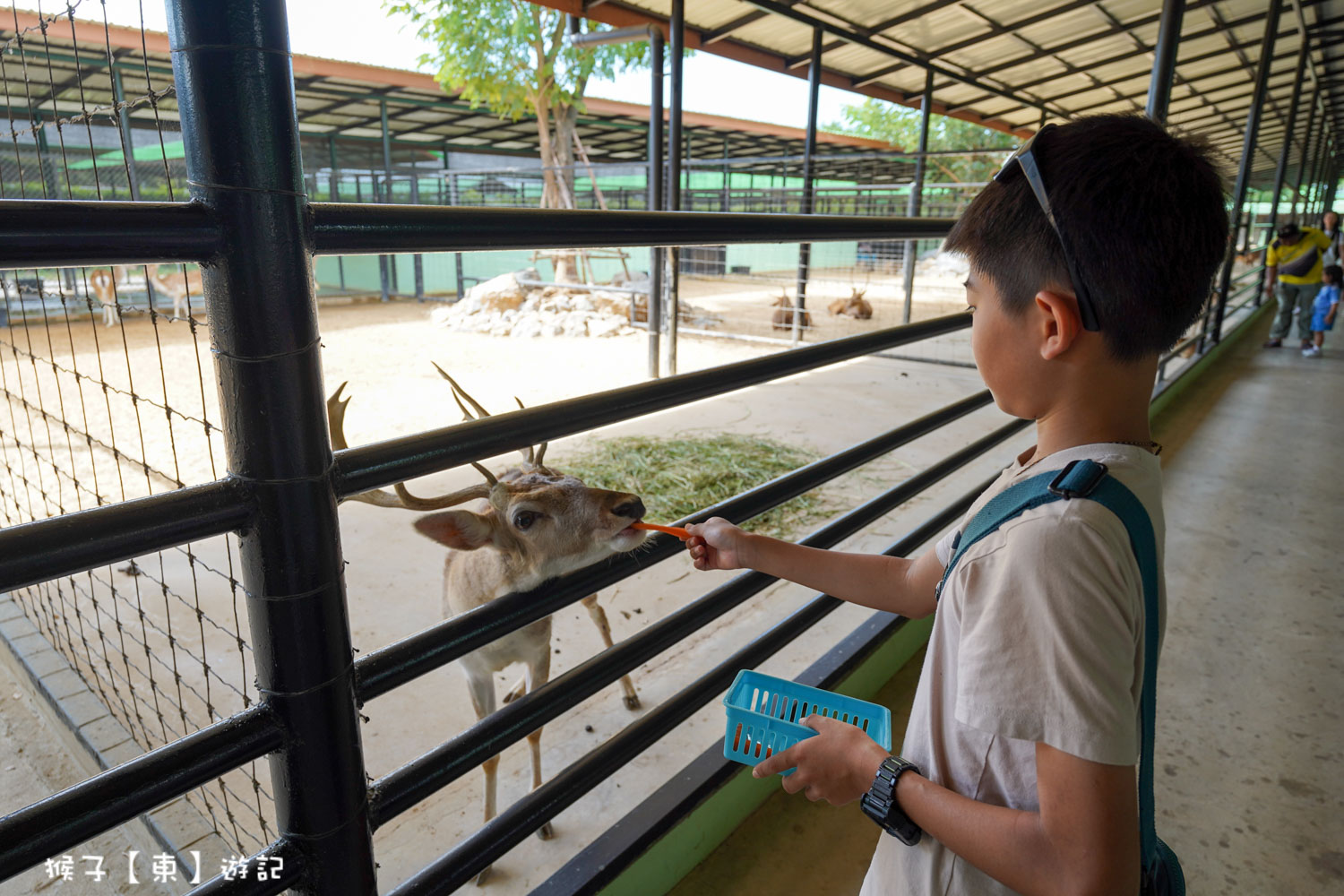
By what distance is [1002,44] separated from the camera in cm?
851

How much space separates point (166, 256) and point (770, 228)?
1.03 m

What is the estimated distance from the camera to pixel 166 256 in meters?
0.76

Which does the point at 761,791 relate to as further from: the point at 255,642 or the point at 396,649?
the point at 255,642

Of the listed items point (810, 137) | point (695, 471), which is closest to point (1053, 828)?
point (695, 471)

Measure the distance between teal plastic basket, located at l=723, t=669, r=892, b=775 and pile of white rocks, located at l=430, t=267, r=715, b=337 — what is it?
388 inches

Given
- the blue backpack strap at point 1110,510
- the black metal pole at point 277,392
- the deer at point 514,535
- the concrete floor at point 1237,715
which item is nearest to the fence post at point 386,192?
the deer at point 514,535

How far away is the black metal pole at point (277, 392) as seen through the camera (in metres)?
0.76

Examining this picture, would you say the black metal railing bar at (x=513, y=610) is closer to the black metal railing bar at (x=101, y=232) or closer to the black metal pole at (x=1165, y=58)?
the black metal railing bar at (x=101, y=232)

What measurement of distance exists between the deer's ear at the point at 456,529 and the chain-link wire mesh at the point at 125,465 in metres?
0.33

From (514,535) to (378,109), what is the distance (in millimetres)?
16260

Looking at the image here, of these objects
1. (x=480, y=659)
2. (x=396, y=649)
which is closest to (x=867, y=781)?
(x=396, y=649)

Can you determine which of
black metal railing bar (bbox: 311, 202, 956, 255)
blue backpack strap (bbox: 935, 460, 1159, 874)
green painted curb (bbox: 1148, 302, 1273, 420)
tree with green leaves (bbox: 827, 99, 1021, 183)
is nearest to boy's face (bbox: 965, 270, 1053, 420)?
blue backpack strap (bbox: 935, 460, 1159, 874)

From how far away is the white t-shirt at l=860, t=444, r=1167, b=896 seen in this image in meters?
0.78

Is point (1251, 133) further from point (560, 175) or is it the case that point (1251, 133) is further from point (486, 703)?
point (486, 703)
